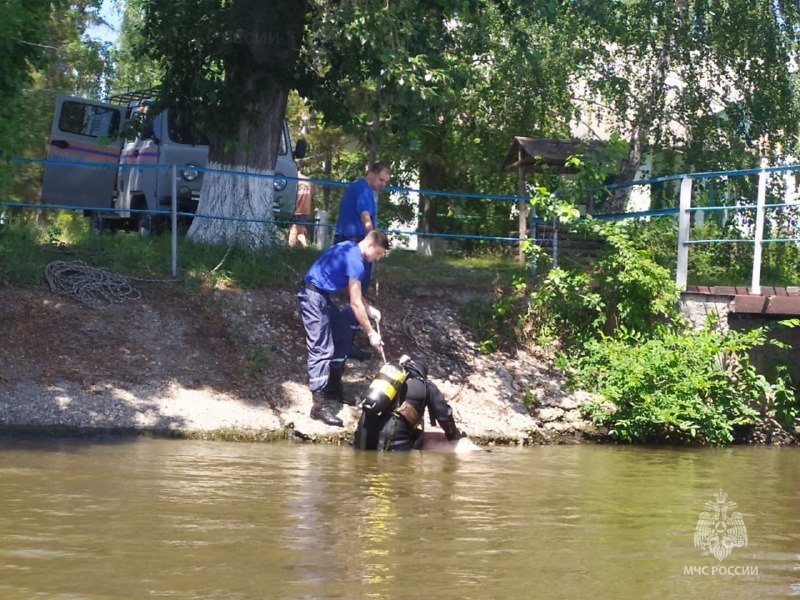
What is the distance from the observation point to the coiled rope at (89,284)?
12.5 m

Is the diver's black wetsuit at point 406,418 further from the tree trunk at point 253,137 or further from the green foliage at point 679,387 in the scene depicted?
the tree trunk at point 253,137

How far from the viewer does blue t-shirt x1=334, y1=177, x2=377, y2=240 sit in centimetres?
1197

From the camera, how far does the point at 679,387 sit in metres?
12.0

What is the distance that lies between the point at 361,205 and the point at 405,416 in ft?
8.10

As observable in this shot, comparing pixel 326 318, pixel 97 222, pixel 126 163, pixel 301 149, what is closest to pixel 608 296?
pixel 326 318

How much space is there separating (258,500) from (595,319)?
6431 mm

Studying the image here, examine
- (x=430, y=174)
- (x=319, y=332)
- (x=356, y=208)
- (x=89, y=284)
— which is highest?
(x=430, y=174)

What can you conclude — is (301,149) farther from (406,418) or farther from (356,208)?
(406,418)

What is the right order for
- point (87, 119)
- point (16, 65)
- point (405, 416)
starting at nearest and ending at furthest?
point (405, 416), point (16, 65), point (87, 119)

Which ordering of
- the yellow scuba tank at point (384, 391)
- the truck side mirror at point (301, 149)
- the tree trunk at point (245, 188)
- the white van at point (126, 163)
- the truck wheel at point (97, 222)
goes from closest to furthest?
the yellow scuba tank at point (384, 391) < the tree trunk at point (245, 188) < the white van at point (126, 163) < the truck side mirror at point (301, 149) < the truck wheel at point (97, 222)

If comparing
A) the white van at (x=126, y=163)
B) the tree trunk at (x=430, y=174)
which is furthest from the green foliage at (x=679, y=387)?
the tree trunk at (x=430, y=174)

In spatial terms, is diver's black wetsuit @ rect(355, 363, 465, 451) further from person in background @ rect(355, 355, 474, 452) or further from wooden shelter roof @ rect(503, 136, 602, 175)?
wooden shelter roof @ rect(503, 136, 602, 175)

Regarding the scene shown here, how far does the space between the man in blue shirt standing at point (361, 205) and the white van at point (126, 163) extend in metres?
4.71

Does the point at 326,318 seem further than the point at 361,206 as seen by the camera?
No
